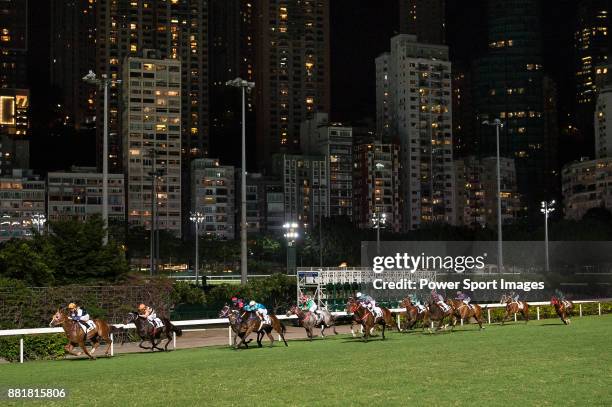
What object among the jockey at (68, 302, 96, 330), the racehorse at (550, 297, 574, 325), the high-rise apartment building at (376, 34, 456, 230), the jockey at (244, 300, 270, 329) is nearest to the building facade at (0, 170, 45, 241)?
the high-rise apartment building at (376, 34, 456, 230)

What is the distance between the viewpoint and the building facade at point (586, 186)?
551 ft

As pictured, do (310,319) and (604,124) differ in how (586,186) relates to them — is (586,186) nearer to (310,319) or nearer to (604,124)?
(604,124)

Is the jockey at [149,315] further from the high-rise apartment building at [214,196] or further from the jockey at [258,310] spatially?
the high-rise apartment building at [214,196]

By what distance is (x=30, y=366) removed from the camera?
2056 cm

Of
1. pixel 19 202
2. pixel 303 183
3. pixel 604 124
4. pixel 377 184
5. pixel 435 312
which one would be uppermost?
pixel 604 124

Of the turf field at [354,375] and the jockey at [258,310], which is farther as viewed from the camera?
A: the jockey at [258,310]

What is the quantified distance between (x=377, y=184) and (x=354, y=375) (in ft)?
561

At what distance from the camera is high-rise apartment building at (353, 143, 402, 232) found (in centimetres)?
18512

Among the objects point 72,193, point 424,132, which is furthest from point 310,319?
point 424,132

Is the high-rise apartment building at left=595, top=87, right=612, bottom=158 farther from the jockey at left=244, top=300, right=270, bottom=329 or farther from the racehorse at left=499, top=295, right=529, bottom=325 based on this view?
the jockey at left=244, top=300, right=270, bottom=329

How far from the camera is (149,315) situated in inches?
963

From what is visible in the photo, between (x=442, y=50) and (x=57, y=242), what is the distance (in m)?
177

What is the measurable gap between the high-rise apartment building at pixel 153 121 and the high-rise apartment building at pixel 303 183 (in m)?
23.2

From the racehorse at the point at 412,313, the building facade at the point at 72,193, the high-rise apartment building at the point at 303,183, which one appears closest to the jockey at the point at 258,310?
the racehorse at the point at 412,313
